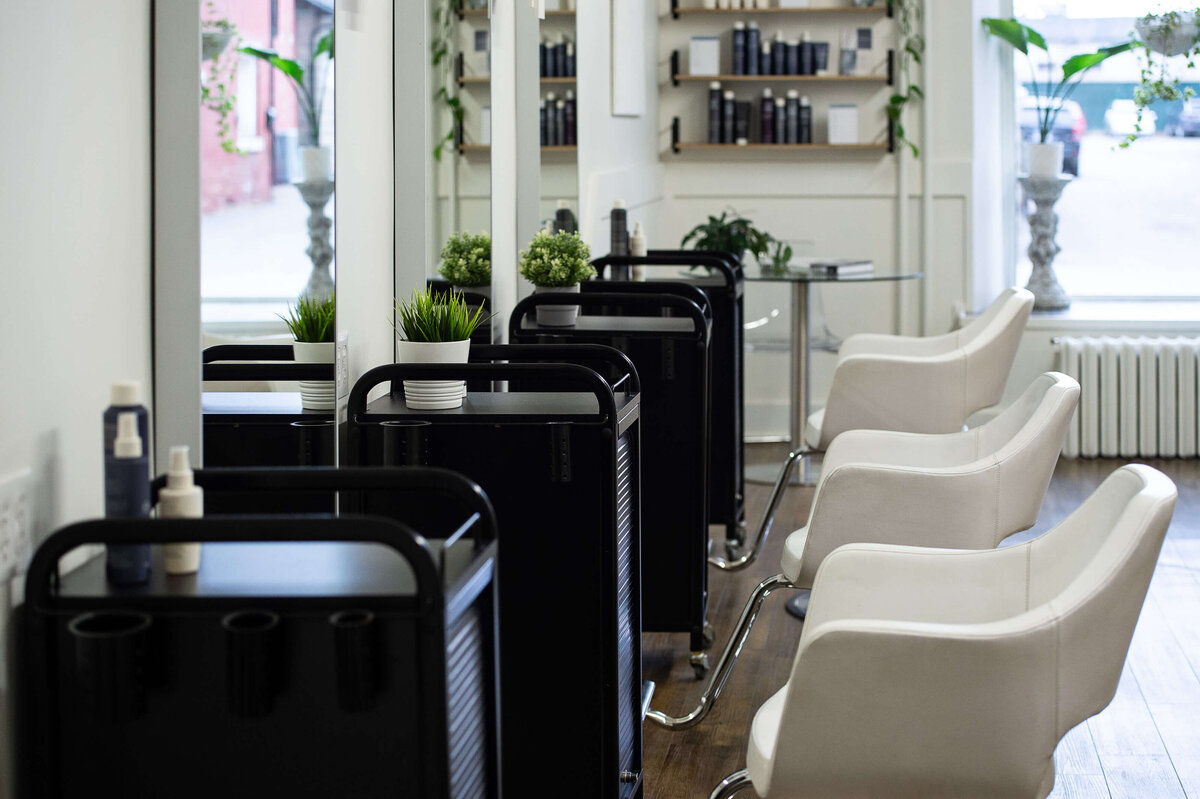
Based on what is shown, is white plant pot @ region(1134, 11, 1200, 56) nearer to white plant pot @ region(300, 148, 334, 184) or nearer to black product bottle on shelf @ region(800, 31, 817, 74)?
black product bottle on shelf @ region(800, 31, 817, 74)

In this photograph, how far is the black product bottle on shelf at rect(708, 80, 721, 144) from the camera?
6.35 meters

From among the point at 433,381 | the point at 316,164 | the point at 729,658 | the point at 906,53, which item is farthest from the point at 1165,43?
the point at 316,164

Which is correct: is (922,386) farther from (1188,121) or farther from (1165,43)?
(1188,121)

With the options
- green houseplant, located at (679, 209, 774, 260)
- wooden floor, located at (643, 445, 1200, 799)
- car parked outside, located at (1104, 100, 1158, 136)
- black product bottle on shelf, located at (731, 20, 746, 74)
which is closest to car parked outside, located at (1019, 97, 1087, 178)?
car parked outside, located at (1104, 100, 1158, 136)

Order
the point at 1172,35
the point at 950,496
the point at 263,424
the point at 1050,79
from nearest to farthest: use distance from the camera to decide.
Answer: the point at 263,424 < the point at 950,496 < the point at 1172,35 < the point at 1050,79

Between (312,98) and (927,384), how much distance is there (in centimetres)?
248

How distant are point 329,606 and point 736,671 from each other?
7.62 feet

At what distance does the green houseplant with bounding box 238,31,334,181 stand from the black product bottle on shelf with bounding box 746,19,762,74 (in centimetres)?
440

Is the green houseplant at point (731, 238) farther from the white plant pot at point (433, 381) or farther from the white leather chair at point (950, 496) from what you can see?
the white plant pot at point (433, 381)

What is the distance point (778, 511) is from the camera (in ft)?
17.1

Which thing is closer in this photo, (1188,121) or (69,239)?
(69,239)

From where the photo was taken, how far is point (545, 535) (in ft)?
7.34

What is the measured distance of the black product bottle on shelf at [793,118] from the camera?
6.31 meters

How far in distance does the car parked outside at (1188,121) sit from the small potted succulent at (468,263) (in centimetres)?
463
